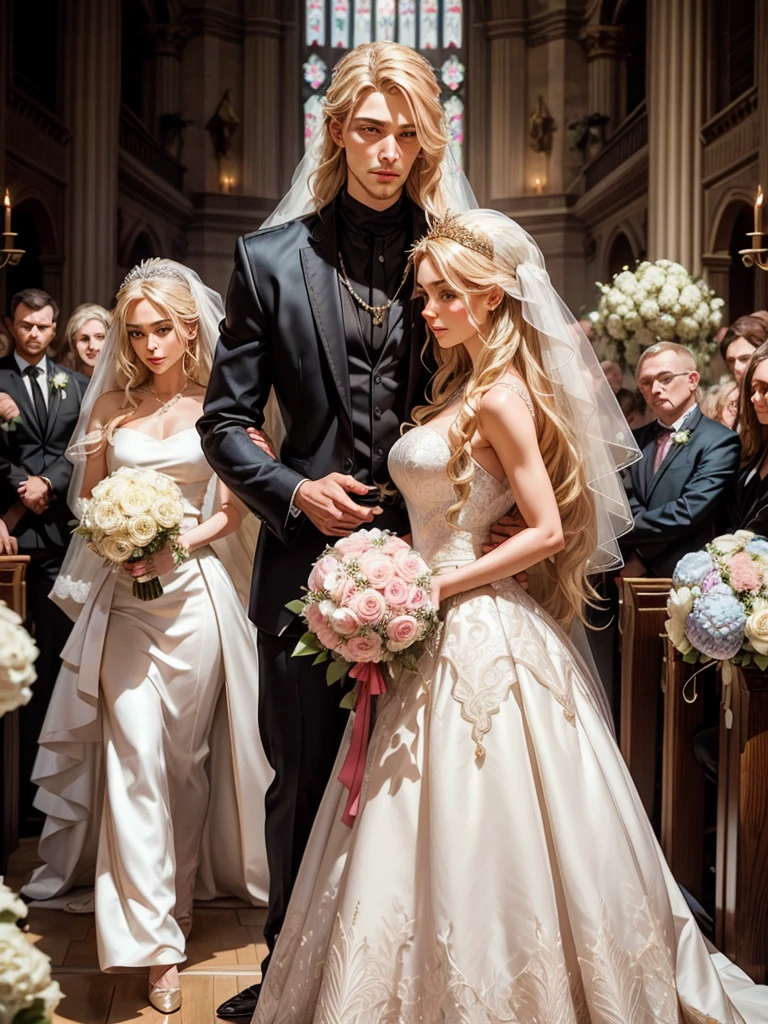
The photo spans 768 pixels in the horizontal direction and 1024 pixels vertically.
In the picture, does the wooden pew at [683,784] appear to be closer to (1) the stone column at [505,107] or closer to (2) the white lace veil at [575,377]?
(2) the white lace veil at [575,377]

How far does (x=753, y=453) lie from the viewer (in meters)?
4.65

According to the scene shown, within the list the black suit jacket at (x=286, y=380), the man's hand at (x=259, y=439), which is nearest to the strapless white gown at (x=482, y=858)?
the black suit jacket at (x=286, y=380)

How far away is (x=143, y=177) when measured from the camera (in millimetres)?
9781

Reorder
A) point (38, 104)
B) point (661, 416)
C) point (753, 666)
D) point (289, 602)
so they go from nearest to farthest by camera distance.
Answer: point (289, 602), point (753, 666), point (661, 416), point (38, 104)

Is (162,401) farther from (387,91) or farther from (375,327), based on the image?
(387,91)

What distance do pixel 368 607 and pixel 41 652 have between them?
348cm

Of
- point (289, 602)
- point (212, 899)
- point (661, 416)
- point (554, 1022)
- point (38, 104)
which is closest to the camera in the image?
point (554, 1022)

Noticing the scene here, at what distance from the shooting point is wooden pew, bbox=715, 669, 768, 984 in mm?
3338

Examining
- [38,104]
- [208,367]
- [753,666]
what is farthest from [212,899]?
[38,104]

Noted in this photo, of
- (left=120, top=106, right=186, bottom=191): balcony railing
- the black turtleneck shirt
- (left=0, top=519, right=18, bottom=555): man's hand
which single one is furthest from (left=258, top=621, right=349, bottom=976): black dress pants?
(left=120, top=106, right=186, bottom=191): balcony railing

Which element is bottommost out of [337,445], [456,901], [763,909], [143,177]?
[763,909]

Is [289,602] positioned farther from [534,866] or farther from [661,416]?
[661,416]

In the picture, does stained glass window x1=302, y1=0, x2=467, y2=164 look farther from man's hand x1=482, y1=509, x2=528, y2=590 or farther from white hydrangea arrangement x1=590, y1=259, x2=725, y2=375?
man's hand x1=482, y1=509, x2=528, y2=590

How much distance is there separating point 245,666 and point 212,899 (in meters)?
0.91
